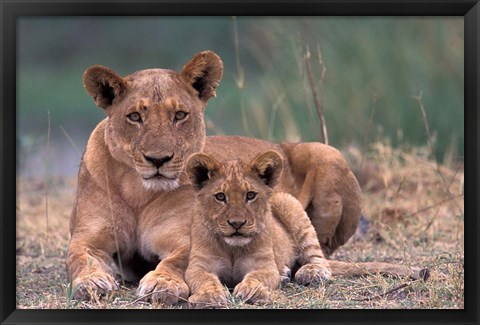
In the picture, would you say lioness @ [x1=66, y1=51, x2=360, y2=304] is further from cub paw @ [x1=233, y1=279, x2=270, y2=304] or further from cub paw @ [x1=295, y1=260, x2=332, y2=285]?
cub paw @ [x1=295, y1=260, x2=332, y2=285]

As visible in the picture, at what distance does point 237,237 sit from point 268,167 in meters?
0.36

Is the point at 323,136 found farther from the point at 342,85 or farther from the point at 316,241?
the point at 342,85

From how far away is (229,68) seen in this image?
46.1 ft

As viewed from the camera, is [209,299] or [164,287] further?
[164,287]

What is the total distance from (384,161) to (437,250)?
143 cm

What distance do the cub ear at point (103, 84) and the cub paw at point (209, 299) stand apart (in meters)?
1.00

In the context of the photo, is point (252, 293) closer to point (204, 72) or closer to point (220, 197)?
point (220, 197)

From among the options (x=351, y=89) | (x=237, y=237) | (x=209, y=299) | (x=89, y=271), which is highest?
(x=351, y=89)

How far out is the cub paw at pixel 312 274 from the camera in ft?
16.1

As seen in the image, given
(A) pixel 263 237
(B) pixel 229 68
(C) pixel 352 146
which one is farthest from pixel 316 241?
(B) pixel 229 68

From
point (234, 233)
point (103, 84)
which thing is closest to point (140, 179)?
point (103, 84)

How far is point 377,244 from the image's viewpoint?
6.23 metres

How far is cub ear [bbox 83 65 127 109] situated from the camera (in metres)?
4.81
